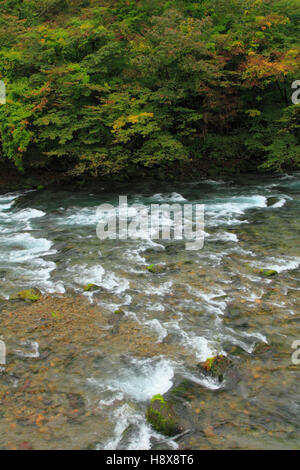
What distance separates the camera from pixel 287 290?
6578 mm

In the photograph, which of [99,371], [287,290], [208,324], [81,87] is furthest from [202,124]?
[99,371]

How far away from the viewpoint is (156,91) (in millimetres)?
14930

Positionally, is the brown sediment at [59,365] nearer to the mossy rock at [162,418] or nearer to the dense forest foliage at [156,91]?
the mossy rock at [162,418]

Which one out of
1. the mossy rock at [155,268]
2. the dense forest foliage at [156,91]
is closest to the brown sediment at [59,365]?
the mossy rock at [155,268]

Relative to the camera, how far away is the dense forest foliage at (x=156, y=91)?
13.6m

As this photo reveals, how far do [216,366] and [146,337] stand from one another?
1.16m

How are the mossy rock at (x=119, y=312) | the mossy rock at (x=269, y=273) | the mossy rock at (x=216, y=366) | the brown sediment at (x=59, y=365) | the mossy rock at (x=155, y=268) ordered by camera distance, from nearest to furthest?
the brown sediment at (x=59, y=365) → the mossy rock at (x=216, y=366) → the mossy rock at (x=119, y=312) → the mossy rock at (x=269, y=273) → the mossy rock at (x=155, y=268)

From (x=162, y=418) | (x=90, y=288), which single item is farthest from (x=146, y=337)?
(x=90, y=288)

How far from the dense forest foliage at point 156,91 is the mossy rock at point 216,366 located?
32.8 ft

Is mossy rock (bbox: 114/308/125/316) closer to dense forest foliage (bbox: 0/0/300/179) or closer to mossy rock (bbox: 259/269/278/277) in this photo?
mossy rock (bbox: 259/269/278/277)

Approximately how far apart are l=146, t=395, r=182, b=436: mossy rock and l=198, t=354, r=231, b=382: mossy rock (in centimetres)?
77

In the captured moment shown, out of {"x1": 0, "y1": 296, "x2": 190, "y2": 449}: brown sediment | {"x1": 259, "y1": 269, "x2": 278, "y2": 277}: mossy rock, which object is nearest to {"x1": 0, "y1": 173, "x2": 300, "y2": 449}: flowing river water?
{"x1": 0, "y1": 296, "x2": 190, "y2": 449}: brown sediment

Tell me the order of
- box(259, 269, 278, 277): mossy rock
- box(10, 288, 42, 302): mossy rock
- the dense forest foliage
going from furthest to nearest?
the dense forest foliage
box(259, 269, 278, 277): mossy rock
box(10, 288, 42, 302): mossy rock

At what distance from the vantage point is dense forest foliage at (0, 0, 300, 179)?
13594mm
